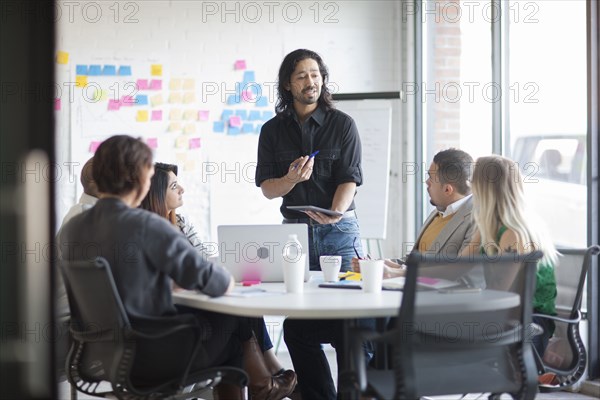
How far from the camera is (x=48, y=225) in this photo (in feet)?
2.82

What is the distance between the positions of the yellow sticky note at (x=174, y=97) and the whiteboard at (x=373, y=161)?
3.47ft

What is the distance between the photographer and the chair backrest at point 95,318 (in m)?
2.22

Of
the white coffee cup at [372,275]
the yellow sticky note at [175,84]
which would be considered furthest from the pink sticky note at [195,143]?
the white coffee cup at [372,275]

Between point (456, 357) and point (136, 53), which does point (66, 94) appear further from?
point (456, 357)

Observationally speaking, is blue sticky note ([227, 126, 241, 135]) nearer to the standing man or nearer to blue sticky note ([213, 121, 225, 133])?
blue sticky note ([213, 121, 225, 133])

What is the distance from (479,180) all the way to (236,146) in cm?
270

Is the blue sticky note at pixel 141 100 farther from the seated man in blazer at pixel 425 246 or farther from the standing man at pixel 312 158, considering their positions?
the seated man in blazer at pixel 425 246

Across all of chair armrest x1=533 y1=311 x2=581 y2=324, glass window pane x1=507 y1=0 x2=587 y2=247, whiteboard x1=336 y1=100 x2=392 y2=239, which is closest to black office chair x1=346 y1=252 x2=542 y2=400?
chair armrest x1=533 y1=311 x2=581 y2=324

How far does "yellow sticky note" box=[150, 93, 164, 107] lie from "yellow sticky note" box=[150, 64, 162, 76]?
0.14 m

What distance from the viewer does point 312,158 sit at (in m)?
3.45

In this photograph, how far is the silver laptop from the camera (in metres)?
2.70

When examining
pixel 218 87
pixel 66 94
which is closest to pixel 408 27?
pixel 218 87

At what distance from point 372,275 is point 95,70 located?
3.17 metres

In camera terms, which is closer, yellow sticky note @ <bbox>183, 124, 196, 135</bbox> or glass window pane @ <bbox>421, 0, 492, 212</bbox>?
glass window pane @ <bbox>421, 0, 492, 212</bbox>
